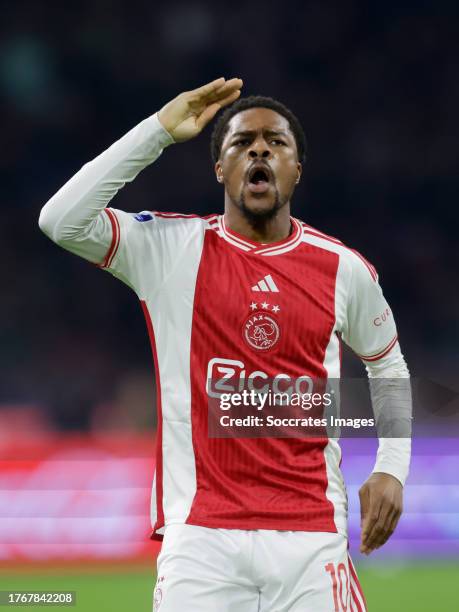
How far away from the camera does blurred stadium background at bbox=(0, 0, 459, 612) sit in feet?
39.9

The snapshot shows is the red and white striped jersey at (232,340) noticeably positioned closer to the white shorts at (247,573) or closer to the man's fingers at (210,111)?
the white shorts at (247,573)

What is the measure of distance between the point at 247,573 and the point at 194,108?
149 cm

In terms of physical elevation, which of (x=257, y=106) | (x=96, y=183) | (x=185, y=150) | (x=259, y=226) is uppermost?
(x=185, y=150)

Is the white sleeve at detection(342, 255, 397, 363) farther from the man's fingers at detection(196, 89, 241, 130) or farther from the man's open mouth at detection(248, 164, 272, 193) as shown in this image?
the man's fingers at detection(196, 89, 241, 130)

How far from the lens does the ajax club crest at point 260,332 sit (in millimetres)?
3094

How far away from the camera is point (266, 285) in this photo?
127 inches

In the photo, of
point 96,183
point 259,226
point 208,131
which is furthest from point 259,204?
point 208,131

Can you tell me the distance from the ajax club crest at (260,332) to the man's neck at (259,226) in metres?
0.43

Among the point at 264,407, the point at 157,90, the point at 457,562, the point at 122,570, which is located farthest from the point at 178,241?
the point at 157,90

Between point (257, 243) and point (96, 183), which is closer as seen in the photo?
point (96, 183)

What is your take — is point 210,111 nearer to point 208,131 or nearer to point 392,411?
point 392,411

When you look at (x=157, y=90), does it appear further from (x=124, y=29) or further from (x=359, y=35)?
(x=359, y=35)

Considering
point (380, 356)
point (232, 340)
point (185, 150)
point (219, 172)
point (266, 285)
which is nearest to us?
point (232, 340)

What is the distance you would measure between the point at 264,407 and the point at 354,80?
511 inches
